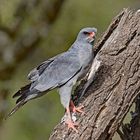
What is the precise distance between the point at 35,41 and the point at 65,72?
3.68 metres

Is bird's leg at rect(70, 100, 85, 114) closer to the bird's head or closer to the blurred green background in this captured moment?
the bird's head

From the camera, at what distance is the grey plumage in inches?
157

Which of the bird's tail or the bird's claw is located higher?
the bird's tail

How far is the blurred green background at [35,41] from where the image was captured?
764 cm

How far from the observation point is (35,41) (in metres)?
7.66

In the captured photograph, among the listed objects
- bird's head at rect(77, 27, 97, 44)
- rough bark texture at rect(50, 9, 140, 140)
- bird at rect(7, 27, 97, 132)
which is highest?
bird's head at rect(77, 27, 97, 44)

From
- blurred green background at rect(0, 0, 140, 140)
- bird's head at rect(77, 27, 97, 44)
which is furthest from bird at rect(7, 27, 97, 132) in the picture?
blurred green background at rect(0, 0, 140, 140)

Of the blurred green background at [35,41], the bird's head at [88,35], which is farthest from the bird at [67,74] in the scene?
the blurred green background at [35,41]

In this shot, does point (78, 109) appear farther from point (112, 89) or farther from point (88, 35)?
point (88, 35)

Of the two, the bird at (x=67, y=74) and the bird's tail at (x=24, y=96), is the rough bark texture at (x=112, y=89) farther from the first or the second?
the bird's tail at (x=24, y=96)

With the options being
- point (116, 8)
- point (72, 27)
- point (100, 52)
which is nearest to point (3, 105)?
point (72, 27)

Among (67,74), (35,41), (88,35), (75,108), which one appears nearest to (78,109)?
(75,108)

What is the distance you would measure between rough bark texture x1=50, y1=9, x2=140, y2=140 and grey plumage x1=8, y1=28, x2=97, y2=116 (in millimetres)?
137

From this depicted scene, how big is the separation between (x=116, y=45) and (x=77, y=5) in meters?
4.23
